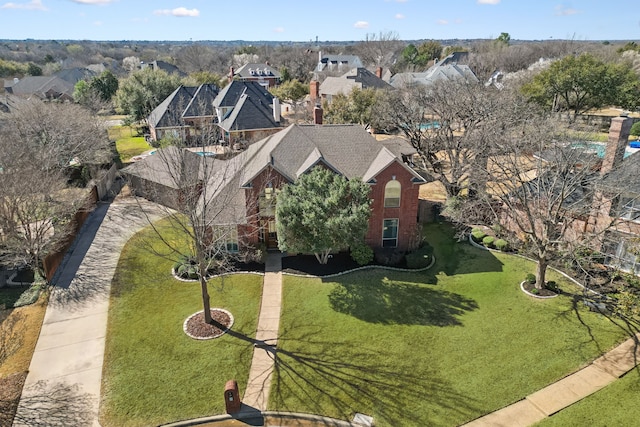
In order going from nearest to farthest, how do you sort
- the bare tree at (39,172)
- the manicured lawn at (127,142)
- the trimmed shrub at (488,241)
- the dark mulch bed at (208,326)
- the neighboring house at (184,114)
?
the dark mulch bed at (208,326), the bare tree at (39,172), the trimmed shrub at (488,241), the manicured lawn at (127,142), the neighboring house at (184,114)

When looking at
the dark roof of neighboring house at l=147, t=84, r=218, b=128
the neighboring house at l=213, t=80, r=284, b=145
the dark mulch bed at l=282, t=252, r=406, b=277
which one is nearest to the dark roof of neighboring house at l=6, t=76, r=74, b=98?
the dark roof of neighboring house at l=147, t=84, r=218, b=128

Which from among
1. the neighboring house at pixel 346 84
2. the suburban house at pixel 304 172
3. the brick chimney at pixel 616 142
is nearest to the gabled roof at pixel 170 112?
the neighboring house at pixel 346 84

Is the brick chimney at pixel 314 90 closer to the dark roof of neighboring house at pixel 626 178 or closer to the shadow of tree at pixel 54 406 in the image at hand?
the dark roof of neighboring house at pixel 626 178

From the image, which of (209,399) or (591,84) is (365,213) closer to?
(209,399)

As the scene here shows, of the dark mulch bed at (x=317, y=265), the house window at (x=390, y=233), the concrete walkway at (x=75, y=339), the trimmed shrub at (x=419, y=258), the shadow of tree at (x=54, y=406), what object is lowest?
the shadow of tree at (x=54, y=406)

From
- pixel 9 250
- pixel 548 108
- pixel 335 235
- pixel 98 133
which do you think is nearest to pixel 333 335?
pixel 335 235

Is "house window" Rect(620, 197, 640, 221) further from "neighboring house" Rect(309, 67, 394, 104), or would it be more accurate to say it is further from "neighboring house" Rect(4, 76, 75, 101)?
"neighboring house" Rect(4, 76, 75, 101)
